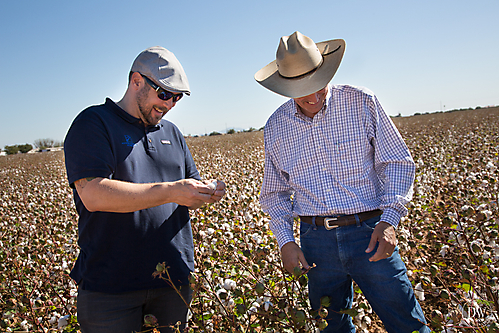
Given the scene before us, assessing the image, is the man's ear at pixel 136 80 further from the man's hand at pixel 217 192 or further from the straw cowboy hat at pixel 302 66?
the straw cowboy hat at pixel 302 66

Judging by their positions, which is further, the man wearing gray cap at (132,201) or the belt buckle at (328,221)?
the belt buckle at (328,221)

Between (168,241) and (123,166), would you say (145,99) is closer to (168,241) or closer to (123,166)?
(123,166)

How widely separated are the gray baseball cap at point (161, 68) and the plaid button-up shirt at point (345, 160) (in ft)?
2.35

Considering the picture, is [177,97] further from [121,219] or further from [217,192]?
[121,219]

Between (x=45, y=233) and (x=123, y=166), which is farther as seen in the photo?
(x=45, y=233)

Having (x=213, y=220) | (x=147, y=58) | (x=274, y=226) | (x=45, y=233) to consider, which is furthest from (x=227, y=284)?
(x=45, y=233)

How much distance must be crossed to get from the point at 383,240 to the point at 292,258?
0.52 metres

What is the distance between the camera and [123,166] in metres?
1.75

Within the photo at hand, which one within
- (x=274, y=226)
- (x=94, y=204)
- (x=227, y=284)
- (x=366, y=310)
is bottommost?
(x=366, y=310)

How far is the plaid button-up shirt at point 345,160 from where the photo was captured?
1829 mm

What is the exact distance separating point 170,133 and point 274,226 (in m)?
0.90

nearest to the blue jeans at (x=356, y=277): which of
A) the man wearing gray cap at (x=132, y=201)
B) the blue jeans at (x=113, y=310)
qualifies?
the man wearing gray cap at (x=132, y=201)

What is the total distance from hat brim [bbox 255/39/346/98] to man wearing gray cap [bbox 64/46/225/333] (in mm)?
538

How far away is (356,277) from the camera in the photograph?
1.88 meters
